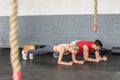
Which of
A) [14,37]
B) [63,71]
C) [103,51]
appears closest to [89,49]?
[103,51]

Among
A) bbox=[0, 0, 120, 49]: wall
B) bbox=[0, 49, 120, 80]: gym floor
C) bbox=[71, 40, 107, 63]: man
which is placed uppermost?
bbox=[0, 0, 120, 49]: wall

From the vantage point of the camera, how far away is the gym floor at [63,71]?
4227 mm

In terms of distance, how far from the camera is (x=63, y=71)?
4668 millimetres

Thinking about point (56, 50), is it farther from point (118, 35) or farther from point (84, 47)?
point (118, 35)

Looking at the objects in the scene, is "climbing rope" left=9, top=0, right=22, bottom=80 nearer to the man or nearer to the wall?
the man

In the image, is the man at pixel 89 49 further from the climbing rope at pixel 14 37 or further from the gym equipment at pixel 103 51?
the climbing rope at pixel 14 37

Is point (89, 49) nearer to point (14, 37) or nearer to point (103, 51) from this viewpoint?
point (103, 51)

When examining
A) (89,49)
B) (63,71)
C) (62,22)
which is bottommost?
(63,71)

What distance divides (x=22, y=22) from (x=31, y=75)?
3.39 metres

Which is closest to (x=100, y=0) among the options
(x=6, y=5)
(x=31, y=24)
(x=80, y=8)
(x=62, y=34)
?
(x=80, y=8)

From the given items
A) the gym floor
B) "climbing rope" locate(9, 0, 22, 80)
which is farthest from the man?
"climbing rope" locate(9, 0, 22, 80)

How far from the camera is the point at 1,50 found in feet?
25.0

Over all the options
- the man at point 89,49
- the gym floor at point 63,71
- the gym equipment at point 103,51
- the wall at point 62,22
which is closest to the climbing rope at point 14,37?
the gym floor at point 63,71

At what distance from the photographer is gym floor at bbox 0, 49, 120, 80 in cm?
423
